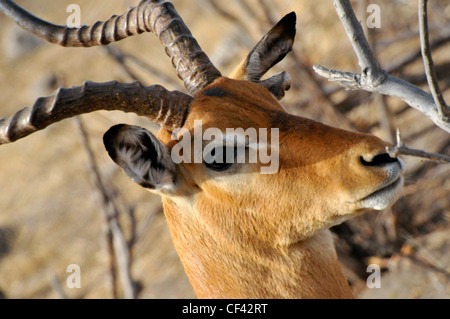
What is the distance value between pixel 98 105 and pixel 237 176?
3.42ft

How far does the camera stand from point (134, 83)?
389 cm

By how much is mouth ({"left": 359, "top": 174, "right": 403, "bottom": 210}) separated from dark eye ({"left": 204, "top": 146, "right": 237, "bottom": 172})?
912mm

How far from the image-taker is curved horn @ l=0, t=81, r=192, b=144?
11.8ft

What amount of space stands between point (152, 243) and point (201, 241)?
7.80 m

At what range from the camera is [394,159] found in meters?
3.59

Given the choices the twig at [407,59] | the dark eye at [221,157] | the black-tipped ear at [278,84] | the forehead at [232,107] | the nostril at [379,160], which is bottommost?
the nostril at [379,160]

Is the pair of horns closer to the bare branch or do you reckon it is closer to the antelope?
the antelope

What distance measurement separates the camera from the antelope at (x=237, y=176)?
3.62m

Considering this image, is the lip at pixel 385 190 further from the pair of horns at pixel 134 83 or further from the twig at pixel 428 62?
the pair of horns at pixel 134 83

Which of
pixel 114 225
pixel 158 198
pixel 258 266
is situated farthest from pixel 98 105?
pixel 158 198

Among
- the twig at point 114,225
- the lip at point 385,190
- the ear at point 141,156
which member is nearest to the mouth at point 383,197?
the lip at point 385,190

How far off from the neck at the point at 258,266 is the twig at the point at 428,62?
4.98 feet
